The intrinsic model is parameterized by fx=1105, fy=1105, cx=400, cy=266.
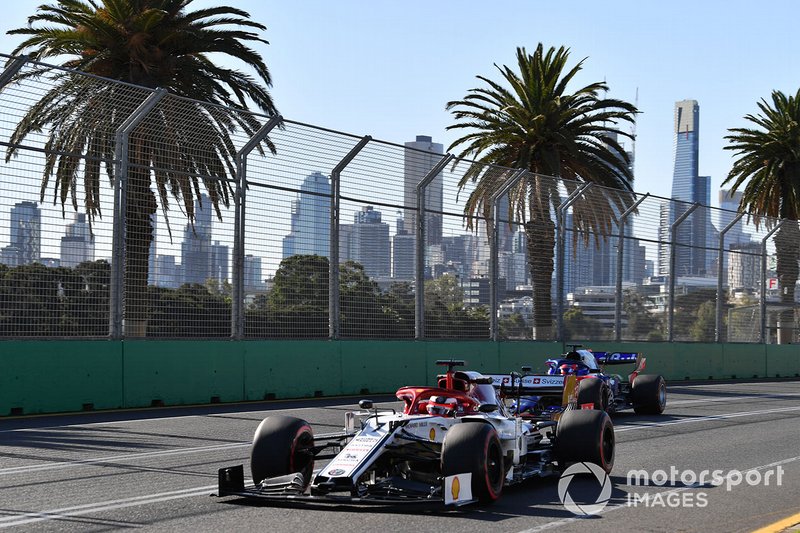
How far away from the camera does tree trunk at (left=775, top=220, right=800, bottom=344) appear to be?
34.3 metres

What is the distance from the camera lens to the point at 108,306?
1592 centimetres

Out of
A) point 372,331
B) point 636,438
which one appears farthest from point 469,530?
point 372,331

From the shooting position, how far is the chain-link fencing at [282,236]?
15.0 m

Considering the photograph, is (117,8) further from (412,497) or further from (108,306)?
(412,497)

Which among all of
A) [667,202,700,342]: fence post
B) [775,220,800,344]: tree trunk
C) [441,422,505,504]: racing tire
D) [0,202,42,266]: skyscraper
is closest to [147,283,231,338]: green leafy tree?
[0,202,42,266]: skyscraper

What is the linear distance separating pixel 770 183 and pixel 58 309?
32390 mm

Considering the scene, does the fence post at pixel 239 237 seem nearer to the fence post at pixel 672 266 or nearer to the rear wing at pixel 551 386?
the rear wing at pixel 551 386

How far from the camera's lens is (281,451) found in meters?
8.27

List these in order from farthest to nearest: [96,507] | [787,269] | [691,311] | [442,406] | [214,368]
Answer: [787,269] < [691,311] < [214,368] < [442,406] < [96,507]

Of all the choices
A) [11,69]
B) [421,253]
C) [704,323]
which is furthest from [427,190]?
[704,323]

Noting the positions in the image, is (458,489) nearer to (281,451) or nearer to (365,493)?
(365,493)

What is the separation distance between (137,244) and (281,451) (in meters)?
8.74

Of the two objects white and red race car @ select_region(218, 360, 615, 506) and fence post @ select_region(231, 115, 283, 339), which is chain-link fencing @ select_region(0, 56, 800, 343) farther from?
white and red race car @ select_region(218, 360, 615, 506)

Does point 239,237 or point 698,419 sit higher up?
point 239,237
